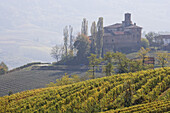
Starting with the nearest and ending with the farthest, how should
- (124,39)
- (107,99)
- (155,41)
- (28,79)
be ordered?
(107,99) → (28,79) → (124,39) → (155,41)

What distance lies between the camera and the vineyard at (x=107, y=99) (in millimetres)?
23812

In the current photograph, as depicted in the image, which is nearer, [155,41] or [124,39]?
[124,39]

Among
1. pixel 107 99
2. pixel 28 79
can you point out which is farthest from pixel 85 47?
pixel 107 99

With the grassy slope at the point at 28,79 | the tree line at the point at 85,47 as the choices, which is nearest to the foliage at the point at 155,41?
the tree line at the point at 85,47

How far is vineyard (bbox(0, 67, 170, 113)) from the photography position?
78.1 ft

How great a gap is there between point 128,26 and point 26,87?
58843 mm

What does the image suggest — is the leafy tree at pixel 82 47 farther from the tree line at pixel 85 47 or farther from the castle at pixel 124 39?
the castle at pixel 124 39

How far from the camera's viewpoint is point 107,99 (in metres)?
26.0

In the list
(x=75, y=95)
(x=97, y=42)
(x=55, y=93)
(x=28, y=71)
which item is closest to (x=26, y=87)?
(x=28, y=71)

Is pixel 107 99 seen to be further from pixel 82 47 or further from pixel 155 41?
pixel 155 41

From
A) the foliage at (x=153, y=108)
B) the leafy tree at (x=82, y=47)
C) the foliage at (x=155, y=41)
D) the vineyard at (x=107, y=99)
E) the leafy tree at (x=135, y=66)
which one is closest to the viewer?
the foliage at (x=153, y=108)

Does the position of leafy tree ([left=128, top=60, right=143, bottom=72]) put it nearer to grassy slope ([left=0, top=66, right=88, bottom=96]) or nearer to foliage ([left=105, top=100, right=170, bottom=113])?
grassy slope ([left=0, top=66, right=88, bottom=96])

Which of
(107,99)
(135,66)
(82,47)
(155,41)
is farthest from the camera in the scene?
(155,41)

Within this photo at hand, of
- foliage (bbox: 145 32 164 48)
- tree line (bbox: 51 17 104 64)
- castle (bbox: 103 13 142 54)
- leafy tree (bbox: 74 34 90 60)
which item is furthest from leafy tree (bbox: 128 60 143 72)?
foliage (bbox: 145 32 164 48)
